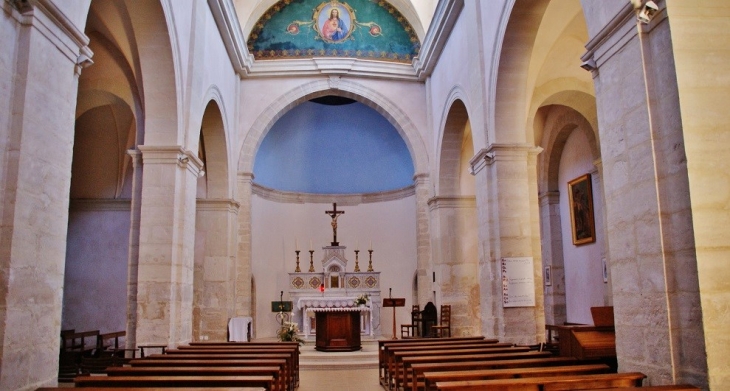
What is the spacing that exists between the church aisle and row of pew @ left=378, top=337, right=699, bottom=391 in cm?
33

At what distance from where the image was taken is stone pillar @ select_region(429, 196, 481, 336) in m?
13.7

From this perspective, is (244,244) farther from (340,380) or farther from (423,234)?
(340,380)

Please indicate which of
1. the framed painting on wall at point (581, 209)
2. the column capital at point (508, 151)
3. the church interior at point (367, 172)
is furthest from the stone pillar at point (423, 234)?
the column capital at point (508, 151)

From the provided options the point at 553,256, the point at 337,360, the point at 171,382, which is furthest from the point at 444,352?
the point at 553,256

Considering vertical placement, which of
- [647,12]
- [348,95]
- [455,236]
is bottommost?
[455,236]

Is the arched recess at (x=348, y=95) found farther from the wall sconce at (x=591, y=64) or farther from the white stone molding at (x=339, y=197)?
the wall sconce at (x=591, y=64)

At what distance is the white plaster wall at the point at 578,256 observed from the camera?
1324cm

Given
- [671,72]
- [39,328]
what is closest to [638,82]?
[671,72]

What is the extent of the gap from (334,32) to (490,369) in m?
11.8

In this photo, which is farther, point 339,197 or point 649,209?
point 339,197

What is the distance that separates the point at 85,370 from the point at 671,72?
7306mm

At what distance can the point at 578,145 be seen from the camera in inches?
555

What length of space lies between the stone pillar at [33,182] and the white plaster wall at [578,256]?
1089cm

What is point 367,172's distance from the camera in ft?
65.4
